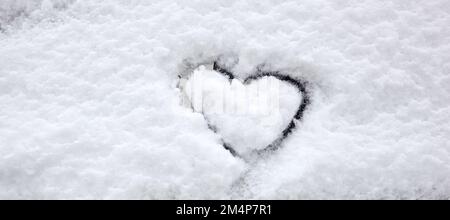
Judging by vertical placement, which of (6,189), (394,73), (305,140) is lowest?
(6,189)

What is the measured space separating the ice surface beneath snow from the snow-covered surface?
3 cm

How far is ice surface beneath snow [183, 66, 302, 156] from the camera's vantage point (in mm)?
856

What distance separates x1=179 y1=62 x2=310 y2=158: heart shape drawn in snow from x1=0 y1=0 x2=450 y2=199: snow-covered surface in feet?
0.07

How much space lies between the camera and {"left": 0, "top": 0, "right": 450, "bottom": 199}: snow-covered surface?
0.83 metres

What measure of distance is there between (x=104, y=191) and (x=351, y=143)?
0.52m

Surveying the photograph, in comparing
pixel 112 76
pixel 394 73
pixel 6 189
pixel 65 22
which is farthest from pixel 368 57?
pixel 6 189

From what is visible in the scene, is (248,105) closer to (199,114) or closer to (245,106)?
(245,106)

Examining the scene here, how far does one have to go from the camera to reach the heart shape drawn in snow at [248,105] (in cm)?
86

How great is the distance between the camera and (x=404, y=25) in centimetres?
96

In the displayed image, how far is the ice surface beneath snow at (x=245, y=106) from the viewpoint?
0.86m

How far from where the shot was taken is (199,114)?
871 millimetres

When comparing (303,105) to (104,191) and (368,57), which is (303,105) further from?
(104,191)

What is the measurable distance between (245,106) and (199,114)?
0.10 meters

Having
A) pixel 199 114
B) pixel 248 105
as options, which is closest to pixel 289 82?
pixel 248 105
